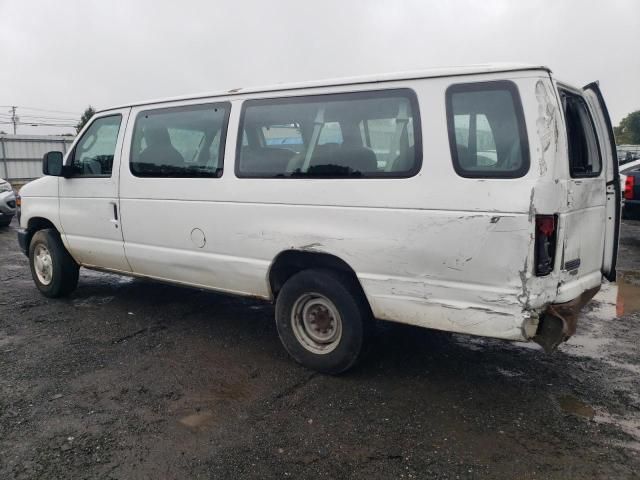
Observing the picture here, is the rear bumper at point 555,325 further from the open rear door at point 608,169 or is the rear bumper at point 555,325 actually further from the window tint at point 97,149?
the window tint at point 97,149

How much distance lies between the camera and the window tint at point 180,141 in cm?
444

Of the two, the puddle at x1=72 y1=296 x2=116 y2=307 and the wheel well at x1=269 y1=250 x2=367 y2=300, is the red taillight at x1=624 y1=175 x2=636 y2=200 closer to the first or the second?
the wheel well at x1=269 y1=250 x2=367 y2=300

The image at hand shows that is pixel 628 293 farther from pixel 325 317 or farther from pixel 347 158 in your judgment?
pixel 347 158

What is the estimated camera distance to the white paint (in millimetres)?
3104

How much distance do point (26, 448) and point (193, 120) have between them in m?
2.79

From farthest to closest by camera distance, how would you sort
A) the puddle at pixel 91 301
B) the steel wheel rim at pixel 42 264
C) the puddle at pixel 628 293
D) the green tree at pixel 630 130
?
the green tree at pixel 630 130 → the steel wheel rim at pixel 42 264 → the puddle at pixel 91 301 → the puddle at pixel 628 293

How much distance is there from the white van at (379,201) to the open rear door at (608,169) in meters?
0.01

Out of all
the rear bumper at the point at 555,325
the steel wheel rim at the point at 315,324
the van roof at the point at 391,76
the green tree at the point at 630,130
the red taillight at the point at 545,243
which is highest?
the green tree at the point at 630,130

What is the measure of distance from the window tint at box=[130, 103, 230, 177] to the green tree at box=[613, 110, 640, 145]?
2252 inches

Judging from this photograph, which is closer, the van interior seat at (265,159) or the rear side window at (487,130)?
the rear side window at (487,130)

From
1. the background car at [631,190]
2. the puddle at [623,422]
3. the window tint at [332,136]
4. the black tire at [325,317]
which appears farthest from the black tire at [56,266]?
the background car at [631,190]

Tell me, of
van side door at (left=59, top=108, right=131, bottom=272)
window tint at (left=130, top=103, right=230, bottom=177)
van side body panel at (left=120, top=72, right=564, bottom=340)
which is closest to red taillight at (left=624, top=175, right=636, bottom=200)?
van side body panel at (left=120, top=72, right=564, bottom=340)

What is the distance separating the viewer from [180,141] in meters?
4.71

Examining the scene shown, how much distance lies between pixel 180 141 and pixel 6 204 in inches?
333
